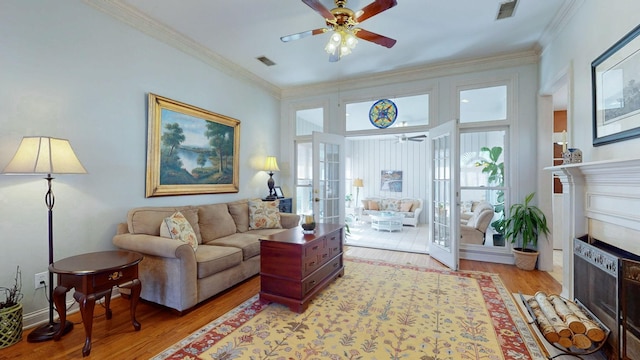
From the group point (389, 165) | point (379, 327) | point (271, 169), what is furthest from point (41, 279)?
point (389, 165)

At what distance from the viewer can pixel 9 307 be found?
6.41 ft

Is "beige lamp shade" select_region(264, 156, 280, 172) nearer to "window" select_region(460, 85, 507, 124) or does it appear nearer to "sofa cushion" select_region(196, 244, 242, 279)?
"sofa cushion" select_region(196, 244, 242, 279)

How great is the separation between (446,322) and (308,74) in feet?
13.2

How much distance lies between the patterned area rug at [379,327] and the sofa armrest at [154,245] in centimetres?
66

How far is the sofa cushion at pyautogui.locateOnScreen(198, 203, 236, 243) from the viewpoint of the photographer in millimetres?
3355

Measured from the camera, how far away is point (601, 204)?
2152 mm

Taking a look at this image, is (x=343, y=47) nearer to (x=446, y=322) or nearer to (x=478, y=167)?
(x=446, y=322)

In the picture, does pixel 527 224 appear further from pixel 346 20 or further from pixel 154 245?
pixel 154 245

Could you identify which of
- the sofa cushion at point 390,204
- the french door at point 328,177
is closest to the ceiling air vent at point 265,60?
the french door at point 328,177

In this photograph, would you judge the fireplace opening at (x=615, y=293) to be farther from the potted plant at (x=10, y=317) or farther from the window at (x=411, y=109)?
the potted plant at (x=10, y=317)

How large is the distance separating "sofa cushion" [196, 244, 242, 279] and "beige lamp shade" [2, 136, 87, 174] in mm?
1259

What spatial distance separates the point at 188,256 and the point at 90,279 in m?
0.68

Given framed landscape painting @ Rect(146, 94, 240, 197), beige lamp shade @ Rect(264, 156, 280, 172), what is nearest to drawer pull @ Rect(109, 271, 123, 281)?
framed landscape painting @ Rect(146, 94, 240, 197)

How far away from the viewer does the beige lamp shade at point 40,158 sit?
191 cm
